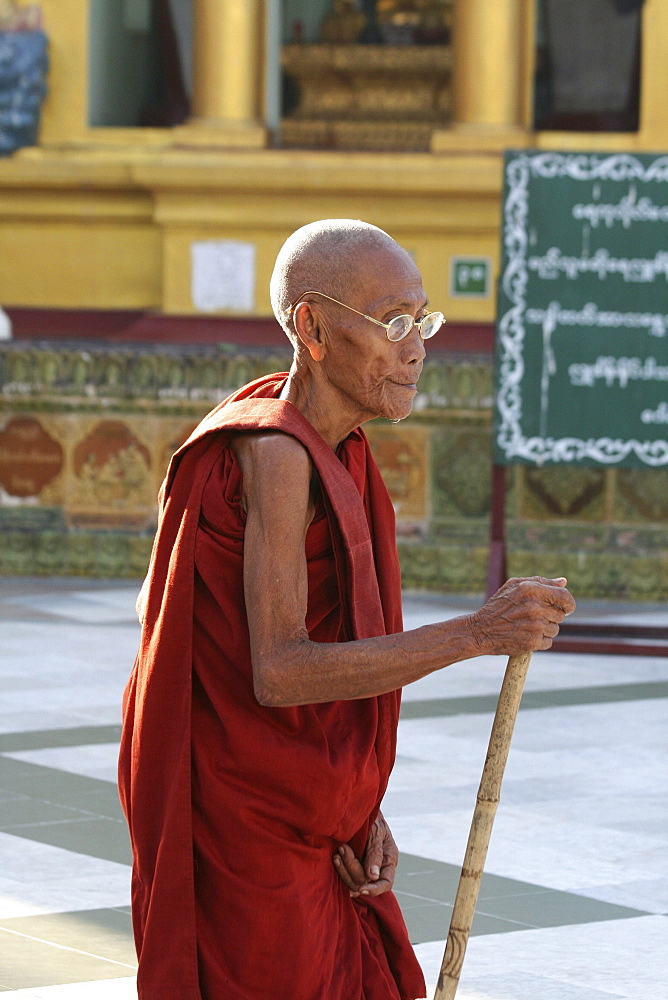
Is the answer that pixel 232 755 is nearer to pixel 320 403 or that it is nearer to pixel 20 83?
pixel 320 403

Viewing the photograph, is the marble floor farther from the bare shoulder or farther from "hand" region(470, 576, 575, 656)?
the bare shoulder

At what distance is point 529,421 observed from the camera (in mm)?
8266

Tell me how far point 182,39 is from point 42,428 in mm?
2803

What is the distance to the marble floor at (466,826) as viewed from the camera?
373 centimetres

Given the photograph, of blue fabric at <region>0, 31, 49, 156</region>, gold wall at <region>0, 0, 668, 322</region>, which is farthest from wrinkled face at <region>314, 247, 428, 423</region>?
blue fabric at <region>0, 31, 49, 156</region>

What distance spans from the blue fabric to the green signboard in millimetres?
3721

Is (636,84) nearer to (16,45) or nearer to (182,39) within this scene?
(182,39)

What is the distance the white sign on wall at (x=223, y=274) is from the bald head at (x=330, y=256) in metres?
7.87

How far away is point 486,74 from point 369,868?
8.28 m

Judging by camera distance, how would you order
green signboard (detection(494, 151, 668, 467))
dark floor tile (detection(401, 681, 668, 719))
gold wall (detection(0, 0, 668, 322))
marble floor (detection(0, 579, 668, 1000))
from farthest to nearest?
gold wall (detection(0, 0, 668, 322)) → green signboard (detection(494, 151, 668, 467)) → dark floor tile (detection(401, 681, 668, 719)) → marble floor (detection(0, 579, 668, 1000))

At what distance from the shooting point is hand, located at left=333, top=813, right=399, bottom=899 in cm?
270

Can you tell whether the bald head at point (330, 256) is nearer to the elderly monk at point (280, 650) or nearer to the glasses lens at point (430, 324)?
the elderly monk at point (280, 650)

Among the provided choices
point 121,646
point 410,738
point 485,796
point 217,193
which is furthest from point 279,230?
point 485,796

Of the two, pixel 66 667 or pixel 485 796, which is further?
pixel 66 667
